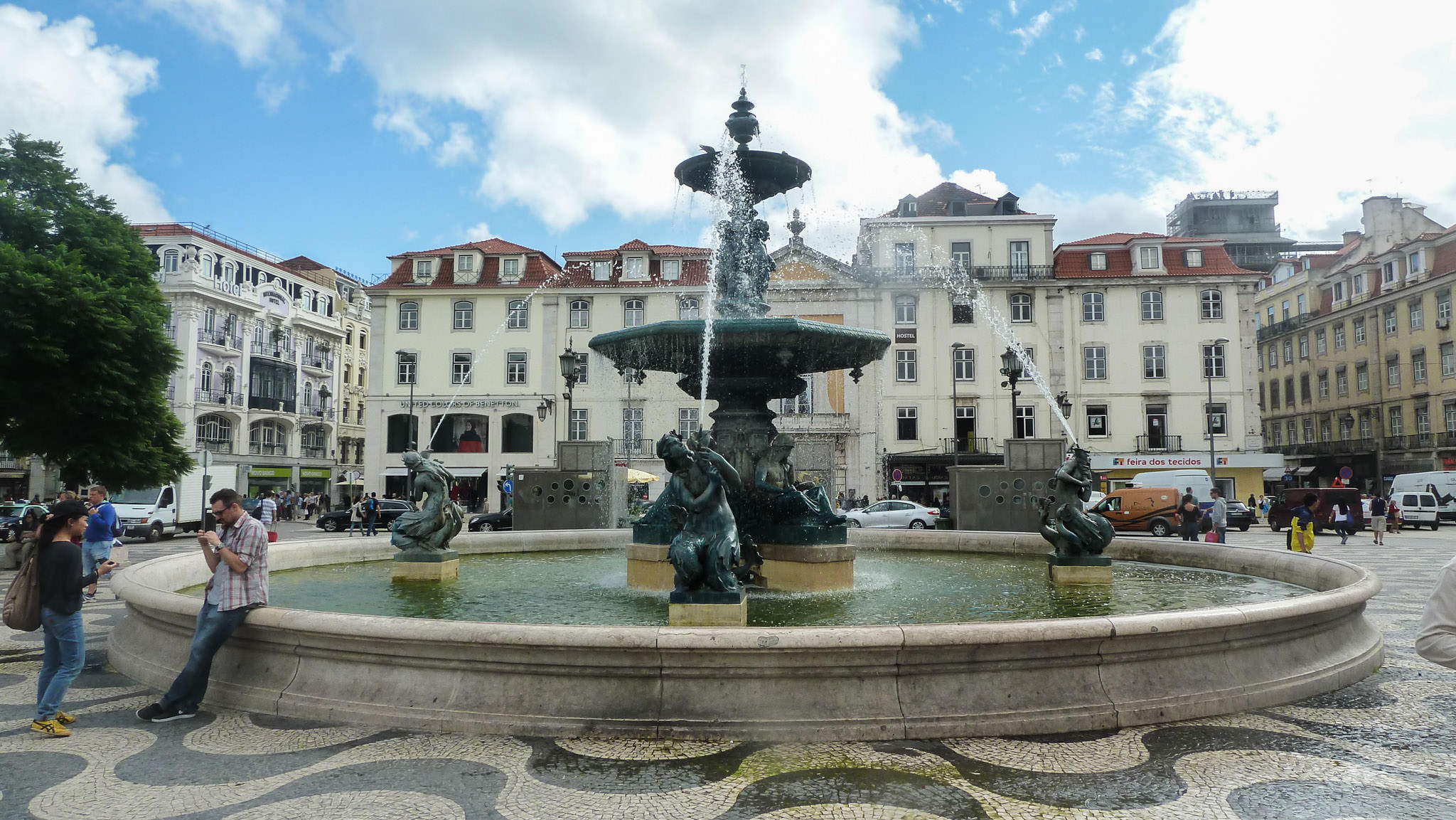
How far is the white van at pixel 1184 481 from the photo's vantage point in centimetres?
3111

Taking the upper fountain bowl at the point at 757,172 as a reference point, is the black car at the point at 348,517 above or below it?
below

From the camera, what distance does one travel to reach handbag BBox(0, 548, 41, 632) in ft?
15.6

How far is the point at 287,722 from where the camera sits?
15.4 ft

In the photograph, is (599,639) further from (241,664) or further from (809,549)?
(809,549)

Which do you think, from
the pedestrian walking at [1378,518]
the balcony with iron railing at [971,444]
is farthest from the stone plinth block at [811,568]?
the balcony with iron railing at [971,444]

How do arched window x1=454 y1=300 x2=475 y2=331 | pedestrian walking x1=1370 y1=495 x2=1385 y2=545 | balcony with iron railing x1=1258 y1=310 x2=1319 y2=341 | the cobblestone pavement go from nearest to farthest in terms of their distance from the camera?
the cobblestone pavement < pedestrian walking x1=1370 y1=495 x2=1385 y2=545 < arched window x1=454 y1=300 x2=475 y2=331 < balcony with iron railing x1=1258 y1=310 x2=1319 y2=341

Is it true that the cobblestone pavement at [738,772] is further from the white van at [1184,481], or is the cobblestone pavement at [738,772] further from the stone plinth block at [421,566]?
the white van at [1184,481]

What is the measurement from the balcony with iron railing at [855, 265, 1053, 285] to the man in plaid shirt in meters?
36.0

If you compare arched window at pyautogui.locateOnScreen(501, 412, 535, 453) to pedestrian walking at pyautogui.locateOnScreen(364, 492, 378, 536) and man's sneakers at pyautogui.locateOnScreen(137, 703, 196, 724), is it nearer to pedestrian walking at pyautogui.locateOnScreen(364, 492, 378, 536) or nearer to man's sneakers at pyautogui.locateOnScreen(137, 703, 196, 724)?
pedestrian walking at pyautogui.locateOnScreen(364, 492, 378, 536)

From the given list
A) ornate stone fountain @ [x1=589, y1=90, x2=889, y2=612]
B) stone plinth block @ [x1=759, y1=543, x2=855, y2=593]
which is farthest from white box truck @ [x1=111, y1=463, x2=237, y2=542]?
stone plinth block @ [x1=759, y1=543, x2=855, y2=593]

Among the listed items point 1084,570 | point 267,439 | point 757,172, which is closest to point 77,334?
point 757,172

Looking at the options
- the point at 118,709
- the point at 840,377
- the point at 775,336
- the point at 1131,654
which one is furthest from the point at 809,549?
the point at 840,377

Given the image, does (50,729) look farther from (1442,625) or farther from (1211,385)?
(1211,385)

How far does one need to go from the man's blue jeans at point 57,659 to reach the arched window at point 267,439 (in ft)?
164
